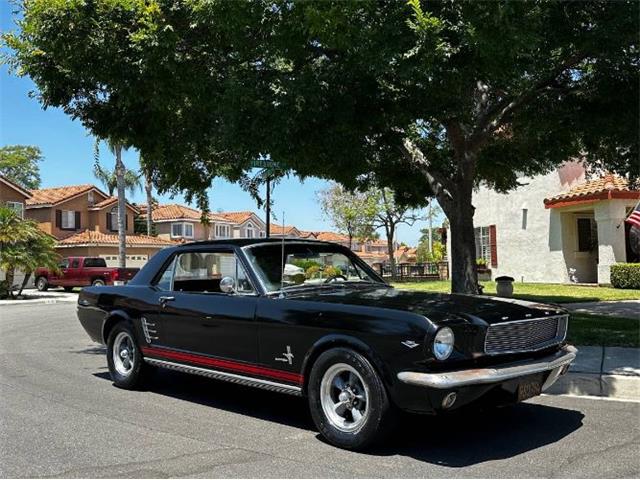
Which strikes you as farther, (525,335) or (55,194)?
(55,194)

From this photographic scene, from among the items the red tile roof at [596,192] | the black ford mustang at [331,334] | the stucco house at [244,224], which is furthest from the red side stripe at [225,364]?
the stucco house at [244,224]

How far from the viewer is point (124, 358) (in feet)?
24.1

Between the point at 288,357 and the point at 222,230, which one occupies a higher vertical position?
the point at 222,230

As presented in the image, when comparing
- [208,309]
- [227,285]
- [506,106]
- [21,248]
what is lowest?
[208,309]

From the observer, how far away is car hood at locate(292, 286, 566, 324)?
479 cm

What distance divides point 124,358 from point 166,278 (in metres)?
1.17

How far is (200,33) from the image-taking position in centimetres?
852

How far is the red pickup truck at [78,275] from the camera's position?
2948 centimetres

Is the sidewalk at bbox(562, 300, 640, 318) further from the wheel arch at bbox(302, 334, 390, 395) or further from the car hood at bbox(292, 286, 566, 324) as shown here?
the wheel arch at bbox(302, 334, 390, 395)

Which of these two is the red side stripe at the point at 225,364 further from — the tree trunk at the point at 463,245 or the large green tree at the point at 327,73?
the tree trunk at the point at 463,245

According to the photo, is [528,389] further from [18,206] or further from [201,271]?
[18,206]

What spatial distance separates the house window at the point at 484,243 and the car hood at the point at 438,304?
827 inches

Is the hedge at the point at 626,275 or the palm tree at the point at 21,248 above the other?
the palm tree at the point at 21,248

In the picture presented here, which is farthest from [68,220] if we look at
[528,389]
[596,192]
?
[528,389]
